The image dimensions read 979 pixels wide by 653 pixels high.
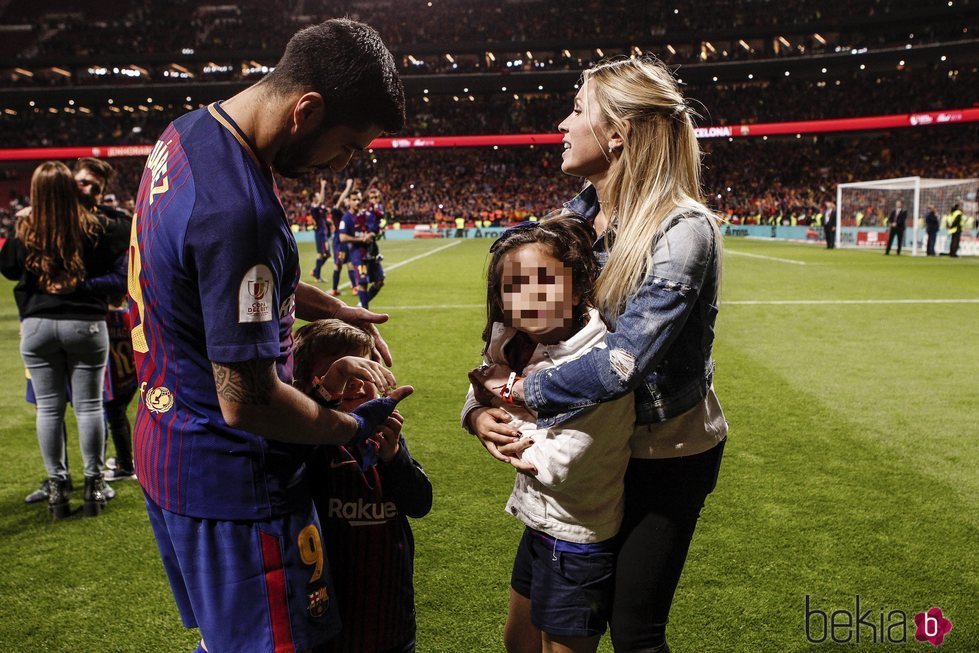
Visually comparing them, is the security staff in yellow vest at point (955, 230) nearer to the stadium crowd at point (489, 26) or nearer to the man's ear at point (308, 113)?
the man's ear at point (308, 113)

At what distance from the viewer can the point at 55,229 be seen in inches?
161

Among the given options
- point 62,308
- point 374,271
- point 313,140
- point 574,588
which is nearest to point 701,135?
point 374,271

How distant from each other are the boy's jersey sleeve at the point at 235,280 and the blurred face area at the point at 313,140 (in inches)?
10.9

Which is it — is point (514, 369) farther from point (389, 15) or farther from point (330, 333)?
point (389, 15)

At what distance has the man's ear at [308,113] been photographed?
1.67 metres

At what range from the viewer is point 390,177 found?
5606 cm

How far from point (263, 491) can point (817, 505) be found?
400cm

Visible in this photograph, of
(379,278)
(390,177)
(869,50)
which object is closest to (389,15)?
(390,177)

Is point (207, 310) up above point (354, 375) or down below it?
above

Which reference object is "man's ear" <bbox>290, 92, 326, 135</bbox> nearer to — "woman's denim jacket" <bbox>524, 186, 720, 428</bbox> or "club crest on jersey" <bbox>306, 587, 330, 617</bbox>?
"woman's denim jacket" <bbox>524, 186, 720, 428</bbox>

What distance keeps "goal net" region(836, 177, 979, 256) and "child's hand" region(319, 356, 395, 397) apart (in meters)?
28.5

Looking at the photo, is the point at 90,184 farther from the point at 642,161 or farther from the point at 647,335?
the point at 647,335

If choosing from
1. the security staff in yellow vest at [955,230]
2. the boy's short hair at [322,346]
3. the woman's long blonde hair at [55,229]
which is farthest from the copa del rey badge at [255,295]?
the security staff in yellow vest at [955,230]

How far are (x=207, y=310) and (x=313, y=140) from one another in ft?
1.59
